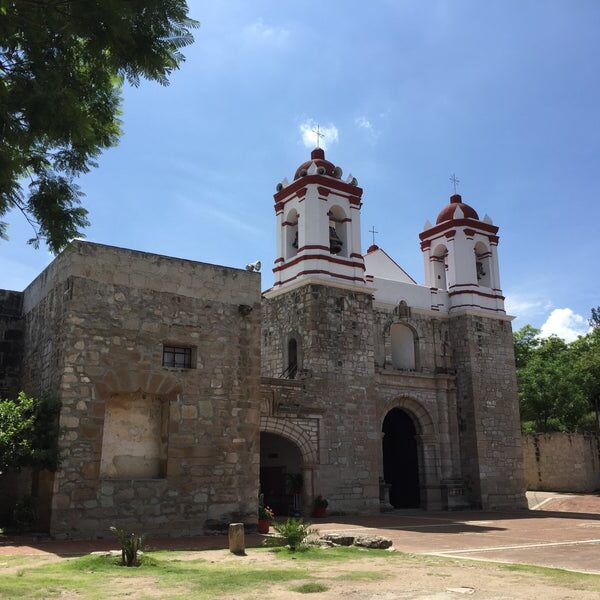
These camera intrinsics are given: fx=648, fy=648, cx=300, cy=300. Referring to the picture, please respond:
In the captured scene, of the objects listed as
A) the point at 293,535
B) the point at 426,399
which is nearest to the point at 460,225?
the point at 426,399

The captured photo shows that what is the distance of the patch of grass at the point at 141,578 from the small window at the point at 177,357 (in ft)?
17.0

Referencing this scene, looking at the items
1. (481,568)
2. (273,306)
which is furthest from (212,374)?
(273,306)

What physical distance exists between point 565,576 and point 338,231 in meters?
16.6

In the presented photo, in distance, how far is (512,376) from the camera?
2544cm

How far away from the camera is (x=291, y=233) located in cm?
2386

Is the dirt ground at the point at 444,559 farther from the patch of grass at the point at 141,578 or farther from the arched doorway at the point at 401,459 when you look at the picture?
the arched doorway at the point at 401,459

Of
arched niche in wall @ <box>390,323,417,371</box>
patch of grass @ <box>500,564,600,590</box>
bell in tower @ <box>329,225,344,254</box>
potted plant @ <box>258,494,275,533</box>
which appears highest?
bell in tower @ <box>329,225,344,254</box>

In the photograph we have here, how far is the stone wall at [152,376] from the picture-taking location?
40.9ft

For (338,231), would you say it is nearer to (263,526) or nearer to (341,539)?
(263,526)

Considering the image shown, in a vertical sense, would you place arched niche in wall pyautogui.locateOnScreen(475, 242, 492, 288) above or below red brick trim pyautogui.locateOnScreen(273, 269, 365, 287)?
above

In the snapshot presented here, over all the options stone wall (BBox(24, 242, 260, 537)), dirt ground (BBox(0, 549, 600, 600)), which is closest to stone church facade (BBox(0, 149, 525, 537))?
stone wall (BBox(24, 242, 260, 537))

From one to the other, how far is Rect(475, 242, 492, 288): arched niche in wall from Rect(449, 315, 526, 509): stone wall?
187 centimetres

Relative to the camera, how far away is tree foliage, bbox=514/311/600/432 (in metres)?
34.5

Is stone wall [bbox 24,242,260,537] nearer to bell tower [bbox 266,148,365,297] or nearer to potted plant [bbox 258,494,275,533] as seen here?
potted plant [bbox 258,494,275,533]
